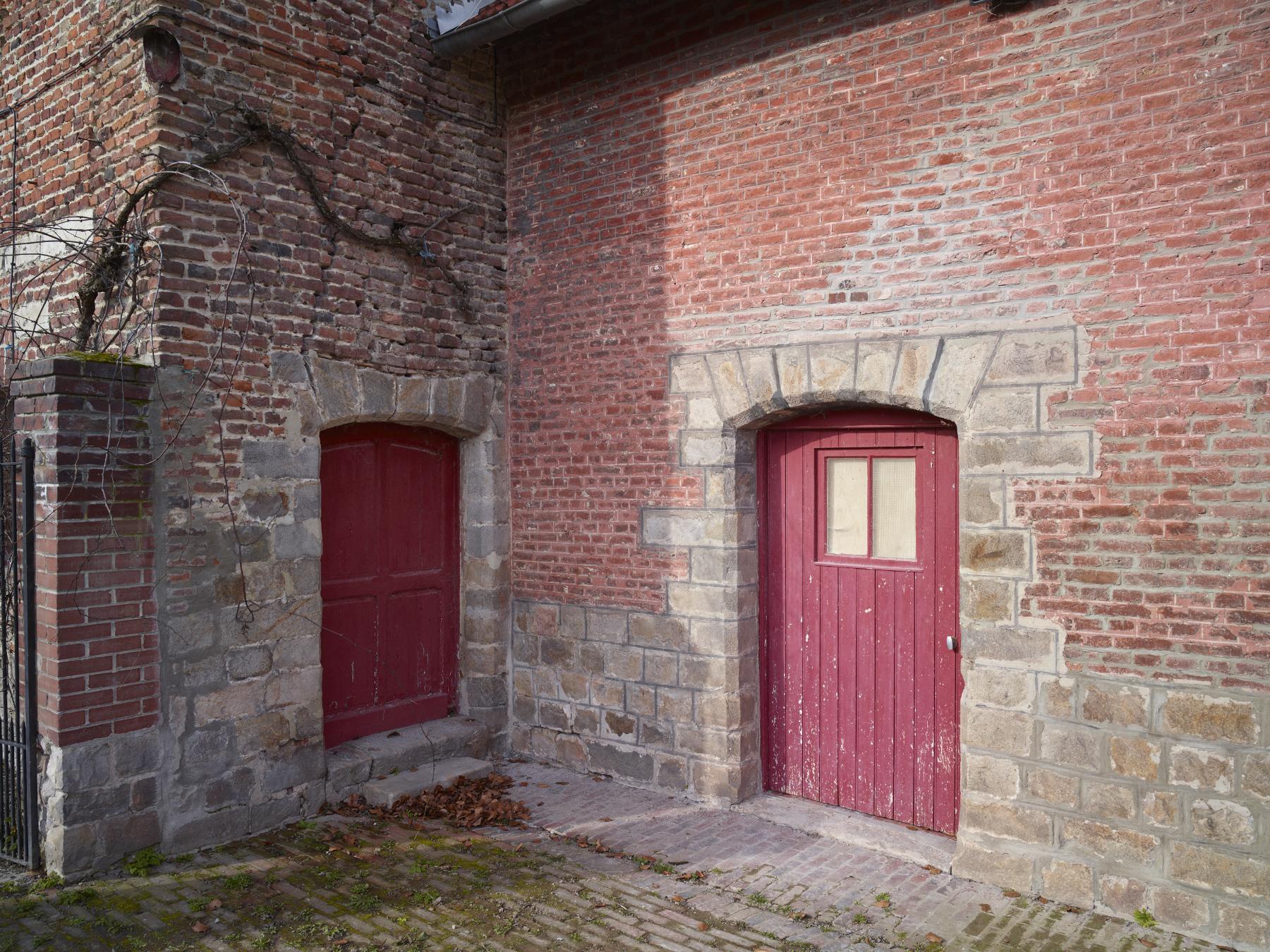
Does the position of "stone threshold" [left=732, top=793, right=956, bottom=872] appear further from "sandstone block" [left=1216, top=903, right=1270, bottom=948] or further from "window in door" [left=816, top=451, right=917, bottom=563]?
"window in door" [left=816, top=451, right=917, bottom=563]

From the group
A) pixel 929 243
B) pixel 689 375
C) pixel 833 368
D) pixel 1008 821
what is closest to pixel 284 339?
pixel 689 375

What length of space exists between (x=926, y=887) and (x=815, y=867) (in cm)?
56

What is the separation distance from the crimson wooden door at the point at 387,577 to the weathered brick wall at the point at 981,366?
0.85m

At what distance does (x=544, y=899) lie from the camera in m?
4.39

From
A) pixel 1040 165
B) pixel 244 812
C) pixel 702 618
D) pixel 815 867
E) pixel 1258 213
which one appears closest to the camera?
pixel 1258 213

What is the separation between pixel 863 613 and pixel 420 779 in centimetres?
302

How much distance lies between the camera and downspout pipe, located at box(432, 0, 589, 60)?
221 inches

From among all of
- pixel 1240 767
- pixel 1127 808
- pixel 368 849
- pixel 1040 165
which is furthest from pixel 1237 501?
pixel 368 849

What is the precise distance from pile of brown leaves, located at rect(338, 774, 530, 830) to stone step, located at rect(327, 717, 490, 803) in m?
0.14

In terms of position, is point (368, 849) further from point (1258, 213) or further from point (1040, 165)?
point (1258, 213)

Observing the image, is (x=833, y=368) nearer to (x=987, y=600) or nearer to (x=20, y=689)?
(x=987, y=600)

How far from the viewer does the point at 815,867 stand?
187 inches

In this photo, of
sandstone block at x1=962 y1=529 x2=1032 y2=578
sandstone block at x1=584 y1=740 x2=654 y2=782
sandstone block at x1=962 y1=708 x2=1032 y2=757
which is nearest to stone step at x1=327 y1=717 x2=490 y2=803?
sandstone block at x1=584 y1=740 x2=654 y2=782

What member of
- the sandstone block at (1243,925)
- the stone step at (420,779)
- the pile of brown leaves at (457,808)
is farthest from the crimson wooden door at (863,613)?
the stone step at (420,779)
